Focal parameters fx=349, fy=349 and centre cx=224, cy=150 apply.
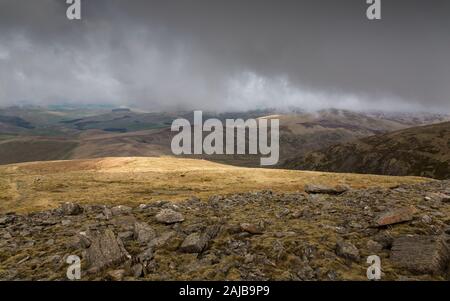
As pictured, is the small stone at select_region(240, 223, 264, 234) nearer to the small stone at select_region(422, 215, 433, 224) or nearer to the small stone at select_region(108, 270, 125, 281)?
the small stone at select_region(108, 270, 125, 281)

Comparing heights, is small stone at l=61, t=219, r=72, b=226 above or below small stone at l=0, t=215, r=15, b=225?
above

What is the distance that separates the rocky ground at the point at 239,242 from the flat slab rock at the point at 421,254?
1.8 inches

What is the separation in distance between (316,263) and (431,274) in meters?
5.28

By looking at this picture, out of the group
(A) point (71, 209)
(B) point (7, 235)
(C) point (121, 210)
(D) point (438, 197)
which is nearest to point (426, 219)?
(D) point (438, 197)

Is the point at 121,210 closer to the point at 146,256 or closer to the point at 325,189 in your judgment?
the point at 146,256

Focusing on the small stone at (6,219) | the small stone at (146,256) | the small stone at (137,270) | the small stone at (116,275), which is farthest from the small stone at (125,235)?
the small stone at (6,219)

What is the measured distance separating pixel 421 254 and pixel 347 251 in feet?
11.6

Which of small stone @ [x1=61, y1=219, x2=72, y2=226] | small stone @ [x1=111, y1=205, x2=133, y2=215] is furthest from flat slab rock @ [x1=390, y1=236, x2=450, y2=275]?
small stone @ [x1=61, y1=219, x2=72, y2=226]

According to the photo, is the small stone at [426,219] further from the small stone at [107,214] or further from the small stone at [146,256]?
the small stone at [107,214]

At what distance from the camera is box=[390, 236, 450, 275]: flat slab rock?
1684cm

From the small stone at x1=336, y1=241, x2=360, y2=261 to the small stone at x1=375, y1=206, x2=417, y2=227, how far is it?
14.4 feet

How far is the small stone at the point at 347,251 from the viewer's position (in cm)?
1856

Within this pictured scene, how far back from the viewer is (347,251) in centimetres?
1883

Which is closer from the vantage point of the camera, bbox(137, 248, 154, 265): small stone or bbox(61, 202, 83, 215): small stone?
bbox(137, 248, 154, 265): small stone
